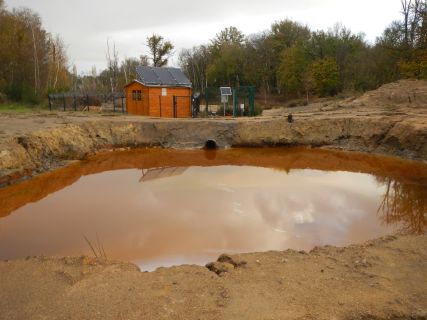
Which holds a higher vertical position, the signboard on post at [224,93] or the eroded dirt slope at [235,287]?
the signboard on post at [224,93]

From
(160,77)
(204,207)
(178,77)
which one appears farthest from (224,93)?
(204,207)

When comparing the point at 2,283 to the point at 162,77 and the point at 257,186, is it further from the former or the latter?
the point at 162,77

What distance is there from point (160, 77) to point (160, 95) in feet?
4.81

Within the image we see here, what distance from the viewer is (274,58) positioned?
4197 cm

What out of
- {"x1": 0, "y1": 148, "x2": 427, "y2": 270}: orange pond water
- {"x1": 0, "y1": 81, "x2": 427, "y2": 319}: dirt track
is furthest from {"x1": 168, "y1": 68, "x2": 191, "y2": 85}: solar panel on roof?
{"x1": 0, "y1": 81, "x2": 427, "y2": 319}: dirt track

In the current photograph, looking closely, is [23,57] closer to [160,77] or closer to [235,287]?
[160,77]

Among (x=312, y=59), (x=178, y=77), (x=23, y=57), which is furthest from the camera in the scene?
(x=312, y=59)

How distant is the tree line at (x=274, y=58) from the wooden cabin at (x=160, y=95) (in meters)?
9.55

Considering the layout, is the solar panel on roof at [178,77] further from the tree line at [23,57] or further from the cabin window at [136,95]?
the tree line at [23,57]

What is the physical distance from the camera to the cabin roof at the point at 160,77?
24.5 m

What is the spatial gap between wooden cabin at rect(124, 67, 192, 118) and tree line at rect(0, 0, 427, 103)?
955 cm

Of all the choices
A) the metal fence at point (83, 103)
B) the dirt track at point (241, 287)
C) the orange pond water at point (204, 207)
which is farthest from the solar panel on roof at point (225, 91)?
the dirt track at point (241, 287)

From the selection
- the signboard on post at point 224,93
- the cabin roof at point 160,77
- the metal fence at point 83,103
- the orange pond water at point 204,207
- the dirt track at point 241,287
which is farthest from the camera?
the metal fence at point 83,103

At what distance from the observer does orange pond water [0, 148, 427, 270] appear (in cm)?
761
